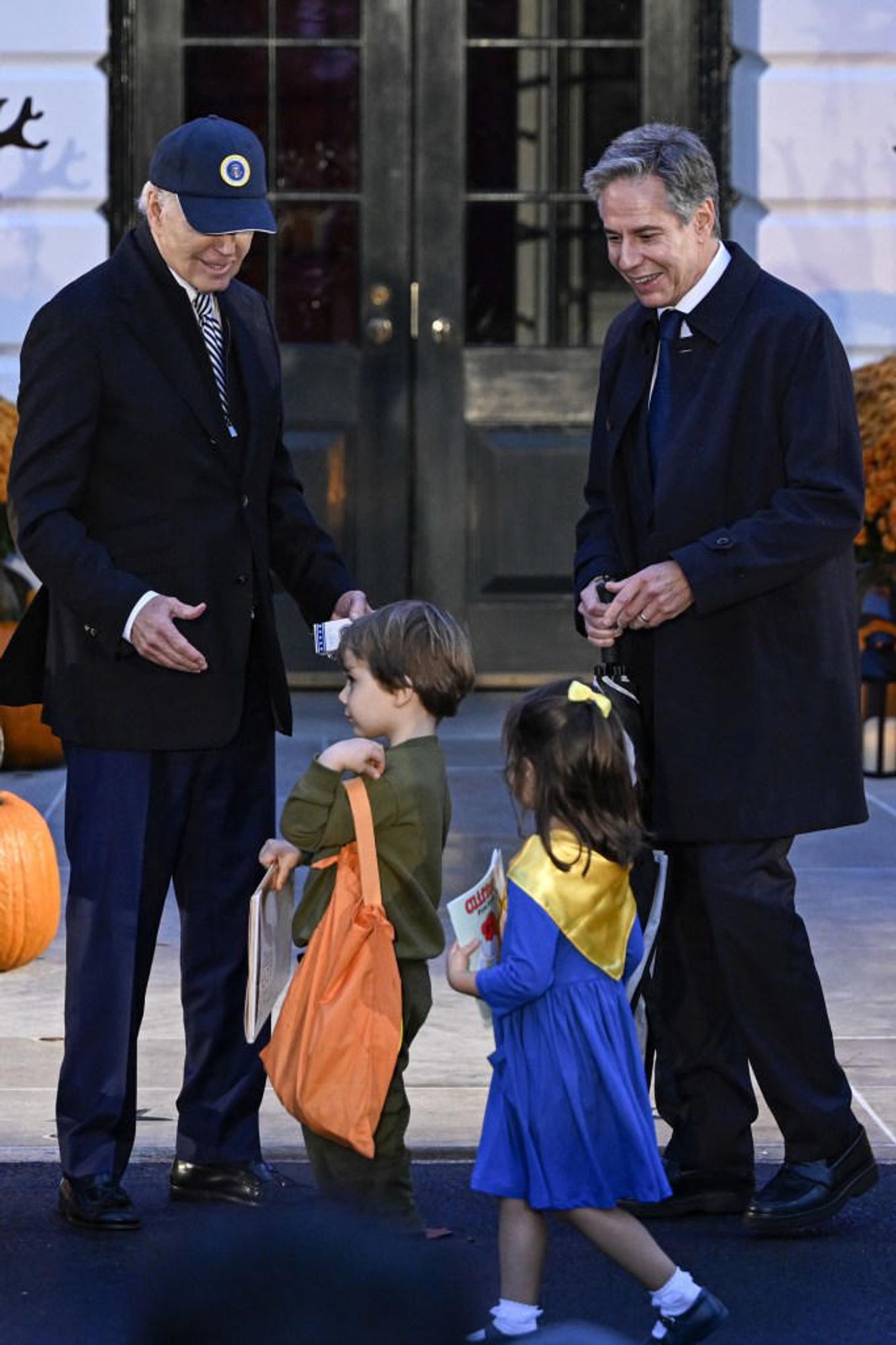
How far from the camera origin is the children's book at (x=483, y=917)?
3434 mm

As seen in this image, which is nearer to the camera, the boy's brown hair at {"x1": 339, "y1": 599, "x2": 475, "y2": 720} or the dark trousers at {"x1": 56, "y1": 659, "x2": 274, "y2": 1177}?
the boy's brown hair at {"x1": 339, "y1": 599, "x2": 475, "y2": 720}

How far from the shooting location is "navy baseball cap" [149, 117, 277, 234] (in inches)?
151

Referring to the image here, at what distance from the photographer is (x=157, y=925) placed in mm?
4094

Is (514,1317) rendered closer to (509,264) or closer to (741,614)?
(741,614)

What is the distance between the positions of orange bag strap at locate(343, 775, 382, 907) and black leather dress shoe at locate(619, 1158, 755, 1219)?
840mm

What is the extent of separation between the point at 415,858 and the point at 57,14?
6059mm

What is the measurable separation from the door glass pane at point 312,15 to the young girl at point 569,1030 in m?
6.27

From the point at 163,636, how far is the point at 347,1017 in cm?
69

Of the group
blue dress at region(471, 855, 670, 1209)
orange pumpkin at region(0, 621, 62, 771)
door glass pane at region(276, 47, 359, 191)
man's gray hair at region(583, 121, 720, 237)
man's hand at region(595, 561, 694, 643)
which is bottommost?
orange pumpkin at region(0, 621, 62, 771)

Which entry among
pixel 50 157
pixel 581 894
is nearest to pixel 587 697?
pixel 581 894

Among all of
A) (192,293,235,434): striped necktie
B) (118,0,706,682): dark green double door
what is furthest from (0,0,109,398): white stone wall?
(192,293,235,434): striped necktie

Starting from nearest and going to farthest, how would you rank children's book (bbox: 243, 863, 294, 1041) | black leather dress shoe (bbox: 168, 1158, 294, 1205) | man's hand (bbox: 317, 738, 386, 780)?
1. man's hand (bbox: 317, 738, 386, 780)
2. children's book (bbox: 243, 863, 294, 1041)
3. black leather dress shoe (bbox: 168, 1158, 294, 1205)

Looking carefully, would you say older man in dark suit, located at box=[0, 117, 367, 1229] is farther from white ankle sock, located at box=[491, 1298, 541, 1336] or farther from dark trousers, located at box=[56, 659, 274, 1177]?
white ankle sock, located at box=[491, 1298, 541, 1336]

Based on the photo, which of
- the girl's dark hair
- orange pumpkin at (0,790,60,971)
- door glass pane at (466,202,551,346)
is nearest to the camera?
the girl's dark hair
